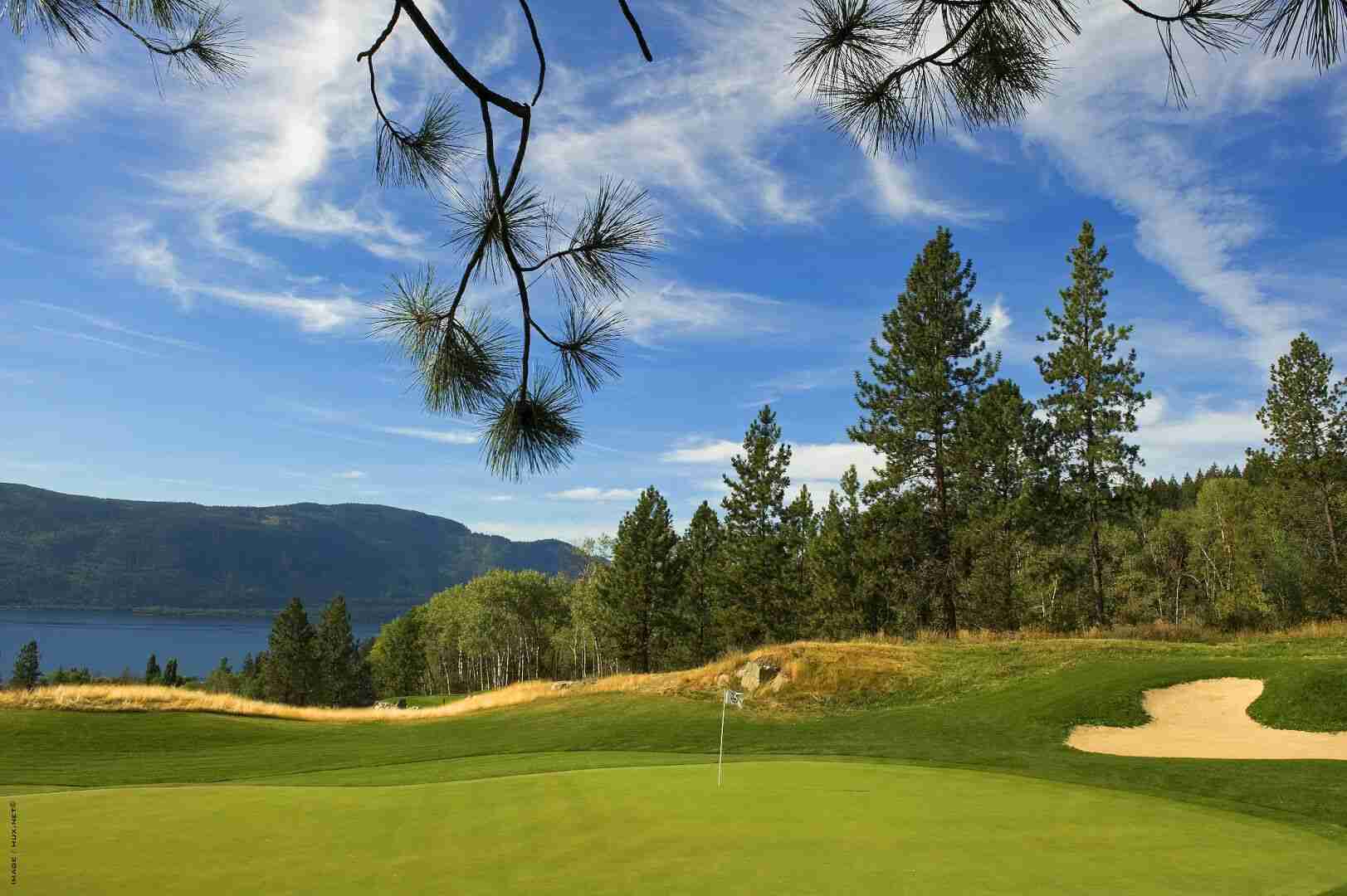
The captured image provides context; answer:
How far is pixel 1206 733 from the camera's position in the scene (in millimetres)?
12625

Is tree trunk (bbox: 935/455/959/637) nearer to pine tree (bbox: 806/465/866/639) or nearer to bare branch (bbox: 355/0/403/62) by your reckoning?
pine tree (bbox: 806/465/866/639)

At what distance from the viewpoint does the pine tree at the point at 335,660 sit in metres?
58.9

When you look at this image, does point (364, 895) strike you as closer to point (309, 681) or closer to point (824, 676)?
point (824, 676)

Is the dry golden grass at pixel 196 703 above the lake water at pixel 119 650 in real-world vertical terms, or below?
above

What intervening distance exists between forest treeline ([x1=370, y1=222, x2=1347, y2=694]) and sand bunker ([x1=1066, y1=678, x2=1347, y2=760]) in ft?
41.7

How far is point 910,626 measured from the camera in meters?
30.8

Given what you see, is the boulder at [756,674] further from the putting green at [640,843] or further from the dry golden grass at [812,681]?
the putting green at [640,843]

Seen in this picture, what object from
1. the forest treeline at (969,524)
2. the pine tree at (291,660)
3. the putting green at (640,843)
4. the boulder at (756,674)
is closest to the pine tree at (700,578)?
the forest treeline at (969,524)

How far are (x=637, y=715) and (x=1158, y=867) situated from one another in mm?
13203

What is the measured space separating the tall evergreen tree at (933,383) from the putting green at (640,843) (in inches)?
948

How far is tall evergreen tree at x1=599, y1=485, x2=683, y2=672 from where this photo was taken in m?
39.6

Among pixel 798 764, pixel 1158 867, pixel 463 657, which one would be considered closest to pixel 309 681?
pixel 463 657

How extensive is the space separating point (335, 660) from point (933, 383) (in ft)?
161

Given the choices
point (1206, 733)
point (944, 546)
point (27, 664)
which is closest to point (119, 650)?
point (27, 664)
